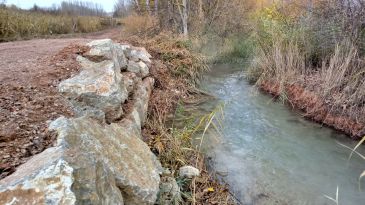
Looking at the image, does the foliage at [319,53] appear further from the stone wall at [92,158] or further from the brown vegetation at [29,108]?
the brown vegetation at [29,108]

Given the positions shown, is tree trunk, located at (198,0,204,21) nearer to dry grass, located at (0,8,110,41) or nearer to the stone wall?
dry grass, located at (0,8,110,41)

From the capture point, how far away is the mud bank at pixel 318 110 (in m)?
4.33

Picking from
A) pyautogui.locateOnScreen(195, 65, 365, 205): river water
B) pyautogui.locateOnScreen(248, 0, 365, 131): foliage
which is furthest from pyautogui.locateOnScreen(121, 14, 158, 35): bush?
pyautogui.locateOnScreen(195, 65, 365, 205): river water

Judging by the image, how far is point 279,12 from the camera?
707 cm

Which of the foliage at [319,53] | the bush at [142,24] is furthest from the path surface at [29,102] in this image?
the bush at [142,24]

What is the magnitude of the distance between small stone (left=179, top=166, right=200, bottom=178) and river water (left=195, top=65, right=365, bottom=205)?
41 cm

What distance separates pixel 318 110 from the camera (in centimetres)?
492

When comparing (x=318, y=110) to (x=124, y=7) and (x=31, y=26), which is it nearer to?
(x=31, y=26)

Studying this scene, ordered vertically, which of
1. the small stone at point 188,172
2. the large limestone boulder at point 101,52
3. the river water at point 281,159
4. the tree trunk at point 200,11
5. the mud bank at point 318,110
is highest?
the tree trunk at point 200,11

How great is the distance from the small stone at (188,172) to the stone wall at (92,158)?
0.38m

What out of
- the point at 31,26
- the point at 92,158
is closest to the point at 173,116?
the point at 92,158

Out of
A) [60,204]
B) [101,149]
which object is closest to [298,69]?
[101,149]

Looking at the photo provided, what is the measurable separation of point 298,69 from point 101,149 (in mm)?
5022

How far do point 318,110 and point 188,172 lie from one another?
2908 millimetres
